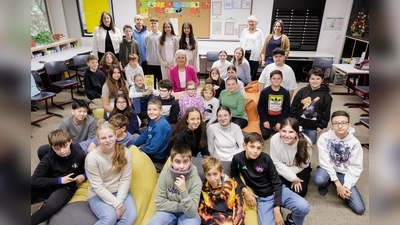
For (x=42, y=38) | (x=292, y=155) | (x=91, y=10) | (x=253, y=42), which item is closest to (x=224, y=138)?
(x=292, y=155)

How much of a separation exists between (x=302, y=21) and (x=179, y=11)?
2.90 meters

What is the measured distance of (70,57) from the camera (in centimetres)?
541

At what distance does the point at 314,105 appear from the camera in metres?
3.09

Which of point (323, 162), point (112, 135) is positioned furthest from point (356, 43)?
point (112, 135)

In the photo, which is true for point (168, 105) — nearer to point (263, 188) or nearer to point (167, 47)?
point (167, 47)

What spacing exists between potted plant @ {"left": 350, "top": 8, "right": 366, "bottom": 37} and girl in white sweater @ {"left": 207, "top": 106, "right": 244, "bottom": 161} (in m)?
4.68

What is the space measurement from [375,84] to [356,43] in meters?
6.62

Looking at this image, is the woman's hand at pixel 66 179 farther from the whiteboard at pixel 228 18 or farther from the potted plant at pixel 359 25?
the potted plant at pixel 359 25

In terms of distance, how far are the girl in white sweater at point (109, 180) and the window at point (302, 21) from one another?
5.25 m

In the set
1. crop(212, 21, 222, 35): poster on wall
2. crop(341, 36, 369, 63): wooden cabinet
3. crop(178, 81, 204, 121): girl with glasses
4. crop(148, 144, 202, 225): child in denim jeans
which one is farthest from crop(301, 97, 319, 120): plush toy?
crop(212, 21, 222, 35): poster on wall

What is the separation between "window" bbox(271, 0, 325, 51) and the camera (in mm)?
5855

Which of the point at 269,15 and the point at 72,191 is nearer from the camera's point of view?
the point at 72,191

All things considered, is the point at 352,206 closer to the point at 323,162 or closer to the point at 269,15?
the point at 323,162

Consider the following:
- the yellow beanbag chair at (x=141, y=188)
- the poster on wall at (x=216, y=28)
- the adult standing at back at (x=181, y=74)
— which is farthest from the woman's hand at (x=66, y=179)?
the poster on wall at (x=216, y=28)
